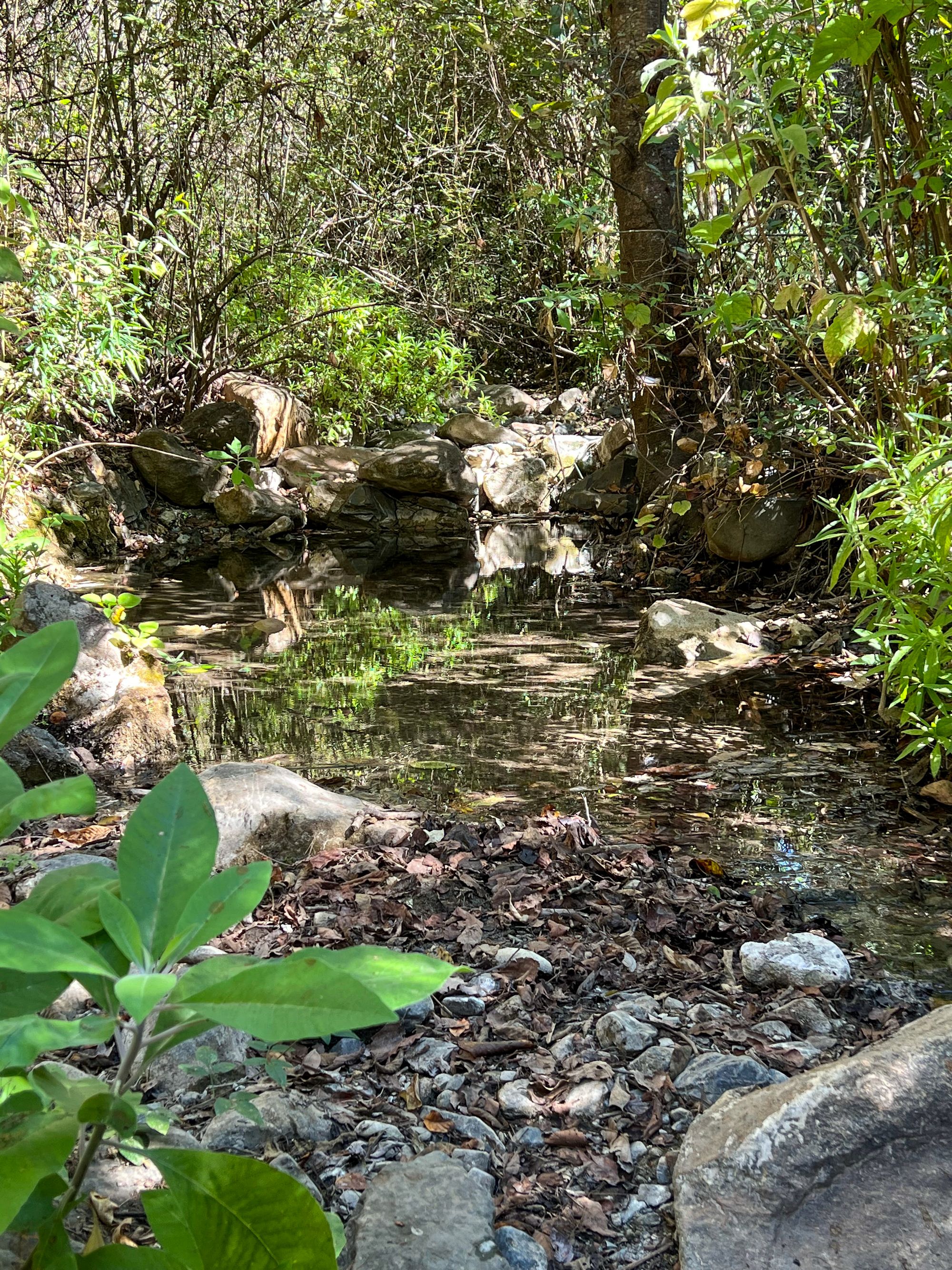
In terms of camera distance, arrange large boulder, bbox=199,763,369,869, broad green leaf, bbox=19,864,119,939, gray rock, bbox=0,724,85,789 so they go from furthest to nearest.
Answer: gray rock, bbox=0,724,85,789 < large boulder, bbox=199,763,369,869 < broad green leaf, bbox=19,864,119,939

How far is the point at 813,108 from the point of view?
4.62 meters

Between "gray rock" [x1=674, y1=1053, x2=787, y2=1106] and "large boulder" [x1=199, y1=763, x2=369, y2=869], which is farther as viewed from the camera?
"large boulder" [x1=199, y1=763, x2=369, y2=869]

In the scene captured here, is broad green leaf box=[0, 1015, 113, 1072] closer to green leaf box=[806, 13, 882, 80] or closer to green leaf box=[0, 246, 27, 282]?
green leaf box=[0, 246, 27, 282]

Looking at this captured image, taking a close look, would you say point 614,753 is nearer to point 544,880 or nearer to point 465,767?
point 465,767

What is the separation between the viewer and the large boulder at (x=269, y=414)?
10844 mm

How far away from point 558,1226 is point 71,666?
103 centimetres

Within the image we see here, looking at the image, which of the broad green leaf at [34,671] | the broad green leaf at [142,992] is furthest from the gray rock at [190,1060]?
the broad green leaf at [142,992]

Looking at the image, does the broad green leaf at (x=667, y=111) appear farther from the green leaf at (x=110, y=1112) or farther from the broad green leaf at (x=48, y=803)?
the green leaf at (x=110, y=1112)

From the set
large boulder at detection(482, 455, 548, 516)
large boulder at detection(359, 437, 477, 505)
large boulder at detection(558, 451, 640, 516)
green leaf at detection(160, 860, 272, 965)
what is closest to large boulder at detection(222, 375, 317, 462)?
large boulder at detection(359, 437, 477, 505)

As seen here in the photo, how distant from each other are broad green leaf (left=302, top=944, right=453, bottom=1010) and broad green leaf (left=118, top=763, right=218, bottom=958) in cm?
14

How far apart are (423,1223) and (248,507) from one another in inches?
364

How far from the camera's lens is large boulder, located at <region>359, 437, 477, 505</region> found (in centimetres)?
1067

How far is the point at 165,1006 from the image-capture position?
88 cm

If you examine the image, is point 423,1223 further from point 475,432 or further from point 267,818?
point 475,432
